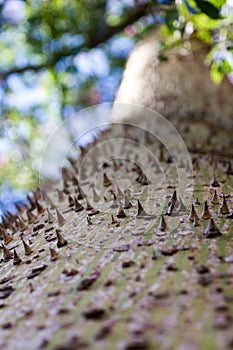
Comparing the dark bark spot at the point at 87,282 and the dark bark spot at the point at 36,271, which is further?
the dark bark spot at the point at 36,271

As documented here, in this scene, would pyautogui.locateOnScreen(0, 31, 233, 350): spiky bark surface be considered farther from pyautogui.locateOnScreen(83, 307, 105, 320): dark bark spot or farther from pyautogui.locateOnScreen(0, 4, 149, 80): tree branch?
pyautogui.locateOnScreen(0, 4, 149, 80): tree branch

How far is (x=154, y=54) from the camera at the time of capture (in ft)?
7.16

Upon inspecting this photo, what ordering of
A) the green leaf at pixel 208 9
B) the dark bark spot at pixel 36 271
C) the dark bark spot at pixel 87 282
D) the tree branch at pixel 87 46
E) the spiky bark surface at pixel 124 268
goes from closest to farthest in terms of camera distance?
the spiky bark surface at pixel 124 268, the dark bark spot at pixel 87 282, the dark bark spot at pixel 36 271, the green leaf at pixel 208 9, the tree branch at pixel 87 46

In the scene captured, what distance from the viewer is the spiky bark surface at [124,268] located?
56 centimetres

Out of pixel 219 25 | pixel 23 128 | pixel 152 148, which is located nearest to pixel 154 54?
pixel 219 25

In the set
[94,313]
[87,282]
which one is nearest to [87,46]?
[87,282]

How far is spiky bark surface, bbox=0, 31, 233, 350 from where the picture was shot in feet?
1.85

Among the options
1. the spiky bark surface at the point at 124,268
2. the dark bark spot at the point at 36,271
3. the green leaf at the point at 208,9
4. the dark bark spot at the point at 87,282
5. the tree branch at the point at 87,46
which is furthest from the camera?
the tree branch at the point at 87,46

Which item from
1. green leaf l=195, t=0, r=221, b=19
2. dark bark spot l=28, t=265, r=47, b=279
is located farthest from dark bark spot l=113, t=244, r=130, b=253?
green leaf l=195, t=0, r=221, b=19

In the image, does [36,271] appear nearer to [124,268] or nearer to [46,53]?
[124,268]

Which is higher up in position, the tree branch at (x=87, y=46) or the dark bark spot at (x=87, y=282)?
the tree branch at (x=87, y=46)

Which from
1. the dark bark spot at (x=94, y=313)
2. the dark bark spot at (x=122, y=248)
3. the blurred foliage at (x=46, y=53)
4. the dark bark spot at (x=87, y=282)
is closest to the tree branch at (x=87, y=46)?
the blurred foliage at (x=46, y=53)

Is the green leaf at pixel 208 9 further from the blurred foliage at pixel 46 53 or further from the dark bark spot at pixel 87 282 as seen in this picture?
the blurred foliage at pixel 46 53

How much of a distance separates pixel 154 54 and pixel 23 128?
1750 mm
